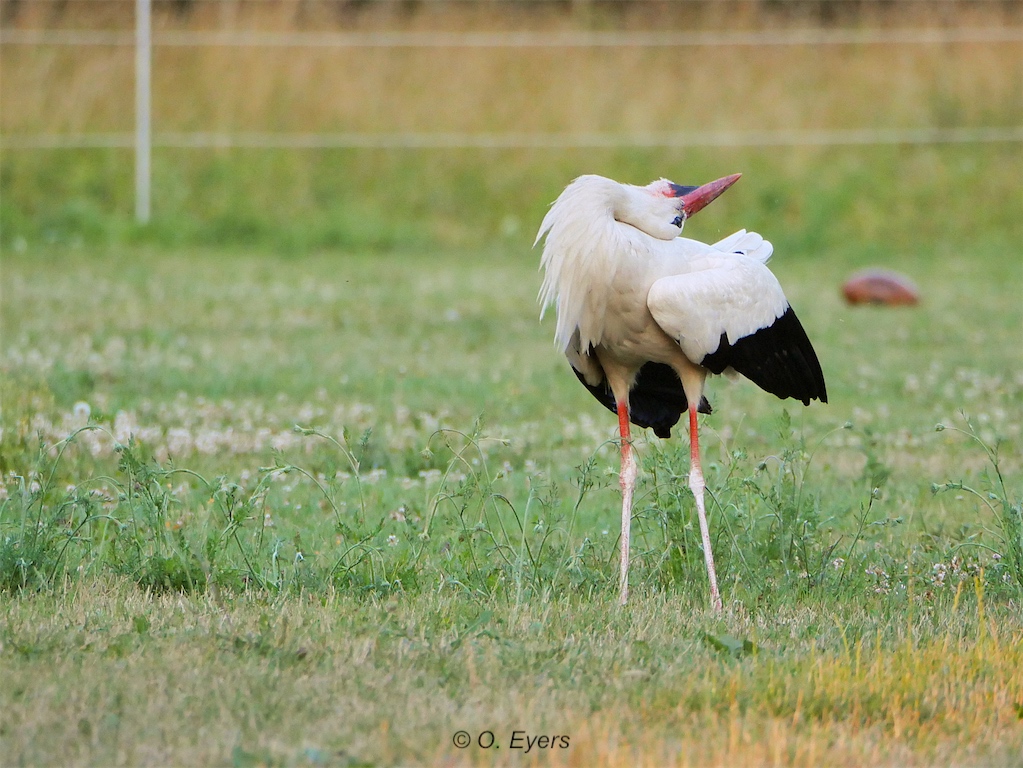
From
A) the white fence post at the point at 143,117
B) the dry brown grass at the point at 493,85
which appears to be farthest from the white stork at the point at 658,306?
the dry brown grass at the point at 493,85

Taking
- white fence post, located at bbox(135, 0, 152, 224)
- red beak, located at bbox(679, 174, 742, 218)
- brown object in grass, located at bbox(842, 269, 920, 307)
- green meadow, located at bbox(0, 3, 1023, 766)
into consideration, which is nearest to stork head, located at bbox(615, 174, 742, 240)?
red beak, located at bbox(679, 174, 742, 218)

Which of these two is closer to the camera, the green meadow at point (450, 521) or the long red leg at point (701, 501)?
the green meadow at point (450, 521)

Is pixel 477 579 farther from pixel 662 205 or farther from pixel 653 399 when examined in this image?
pixel 662 205

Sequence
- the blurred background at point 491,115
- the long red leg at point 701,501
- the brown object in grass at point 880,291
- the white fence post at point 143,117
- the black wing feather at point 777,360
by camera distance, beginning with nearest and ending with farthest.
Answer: the long red leg at point 701,501, the black wing feather at point 777,360, the brown object in grass at point 880,291, the white fence post at point 143,117, the blurred background at point 491,115

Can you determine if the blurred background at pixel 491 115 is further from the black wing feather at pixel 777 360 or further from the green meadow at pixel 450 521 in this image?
the black wing feather at pixel 777 360

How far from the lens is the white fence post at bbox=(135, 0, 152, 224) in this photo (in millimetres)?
15430

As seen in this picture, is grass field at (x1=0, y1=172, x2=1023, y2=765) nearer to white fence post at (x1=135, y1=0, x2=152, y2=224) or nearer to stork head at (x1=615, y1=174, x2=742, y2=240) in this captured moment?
stork head at (x1=615, y1=174, x2=742, y2=240)

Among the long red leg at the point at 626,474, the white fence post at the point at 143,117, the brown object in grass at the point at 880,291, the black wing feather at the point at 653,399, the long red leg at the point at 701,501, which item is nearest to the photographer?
the long red leg at the point at 701,501

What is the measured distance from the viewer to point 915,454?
6.82 metres

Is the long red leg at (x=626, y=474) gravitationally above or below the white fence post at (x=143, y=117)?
below

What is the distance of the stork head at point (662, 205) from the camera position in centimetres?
472

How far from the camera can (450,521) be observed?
4.59m

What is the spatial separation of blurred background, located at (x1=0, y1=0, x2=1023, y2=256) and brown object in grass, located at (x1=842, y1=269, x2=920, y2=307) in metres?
2.91

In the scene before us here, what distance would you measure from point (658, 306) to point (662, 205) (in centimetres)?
44
